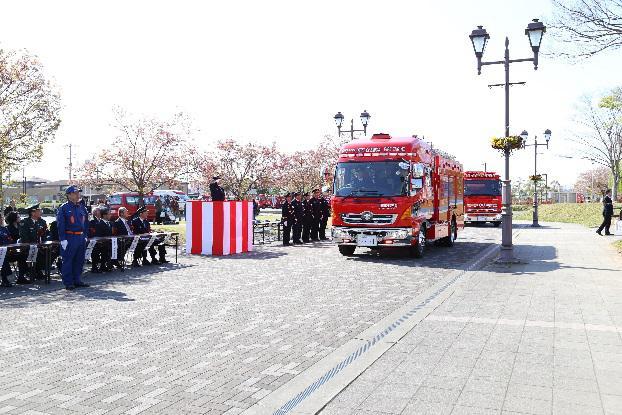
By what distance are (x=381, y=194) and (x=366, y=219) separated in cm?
A: 75

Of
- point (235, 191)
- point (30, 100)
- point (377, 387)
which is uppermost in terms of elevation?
point (30, 100)

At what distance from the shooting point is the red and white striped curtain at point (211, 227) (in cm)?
1603

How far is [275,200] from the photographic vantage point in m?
69.6

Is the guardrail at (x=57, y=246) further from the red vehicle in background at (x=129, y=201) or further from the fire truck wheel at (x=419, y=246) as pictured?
the red vehicle in background at (x=129, y=201)

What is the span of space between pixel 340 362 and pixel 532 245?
625 inches

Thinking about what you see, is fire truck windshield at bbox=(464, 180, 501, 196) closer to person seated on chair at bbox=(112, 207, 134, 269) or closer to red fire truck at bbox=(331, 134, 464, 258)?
red fire truck at bbox=(331, 134, 464, 258)

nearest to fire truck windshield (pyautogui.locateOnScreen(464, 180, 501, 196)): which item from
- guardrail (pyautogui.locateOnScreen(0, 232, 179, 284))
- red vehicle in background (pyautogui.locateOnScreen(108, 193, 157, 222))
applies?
red vehicle in background (pyautogui.locateOnScreen(108, 193, 157, 222))

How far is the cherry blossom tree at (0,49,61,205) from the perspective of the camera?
2241cm

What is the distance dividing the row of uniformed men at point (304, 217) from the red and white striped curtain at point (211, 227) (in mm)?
3334

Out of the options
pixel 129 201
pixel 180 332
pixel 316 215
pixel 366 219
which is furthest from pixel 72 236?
pixel 129 201

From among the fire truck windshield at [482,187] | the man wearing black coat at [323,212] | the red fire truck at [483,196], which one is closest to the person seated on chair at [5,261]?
the man wearing black coat at [323,212]

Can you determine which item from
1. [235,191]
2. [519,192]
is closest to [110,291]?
[235,191]

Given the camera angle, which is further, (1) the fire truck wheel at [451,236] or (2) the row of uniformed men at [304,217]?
(2) the row of uniformed men at [304,217]

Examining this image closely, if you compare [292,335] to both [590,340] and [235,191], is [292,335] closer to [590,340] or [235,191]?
[590,340]
